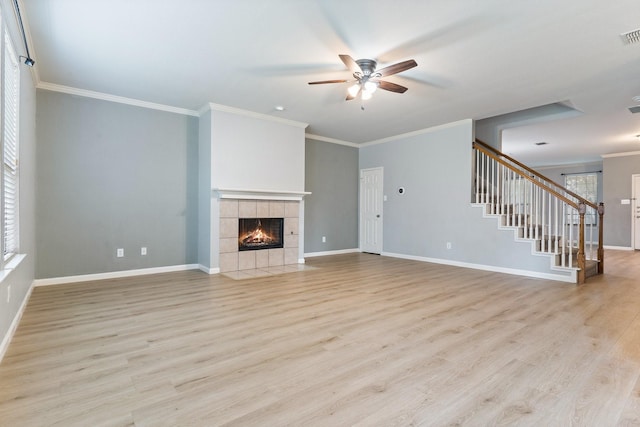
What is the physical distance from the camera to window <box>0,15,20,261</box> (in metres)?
2.61

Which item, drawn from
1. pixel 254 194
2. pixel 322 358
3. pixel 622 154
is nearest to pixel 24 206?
pixel 254 194

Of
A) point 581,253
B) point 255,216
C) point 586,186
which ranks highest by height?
point 586,186

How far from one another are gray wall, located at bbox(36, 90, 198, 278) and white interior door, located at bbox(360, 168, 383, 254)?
3.93 metres

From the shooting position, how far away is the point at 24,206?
3391mm

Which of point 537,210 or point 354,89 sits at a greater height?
point 354,89

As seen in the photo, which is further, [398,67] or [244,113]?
[244,113]

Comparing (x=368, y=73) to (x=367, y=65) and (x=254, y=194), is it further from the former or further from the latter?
(x=254, y=194)

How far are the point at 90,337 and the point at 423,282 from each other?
3.90m

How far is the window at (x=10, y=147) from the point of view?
261 cm

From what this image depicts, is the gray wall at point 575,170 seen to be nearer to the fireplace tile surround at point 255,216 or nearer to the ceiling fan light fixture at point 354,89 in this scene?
the fireplace tile surround at point 255,216

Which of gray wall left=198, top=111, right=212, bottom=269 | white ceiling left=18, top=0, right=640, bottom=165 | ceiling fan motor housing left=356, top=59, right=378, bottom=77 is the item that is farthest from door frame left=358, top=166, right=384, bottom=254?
ceiling fan motor housing left=356, top=59, right=378, bottom=77

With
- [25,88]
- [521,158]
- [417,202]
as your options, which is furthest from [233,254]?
[521,158]

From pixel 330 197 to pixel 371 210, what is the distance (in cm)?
104

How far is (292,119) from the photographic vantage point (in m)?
5.95
